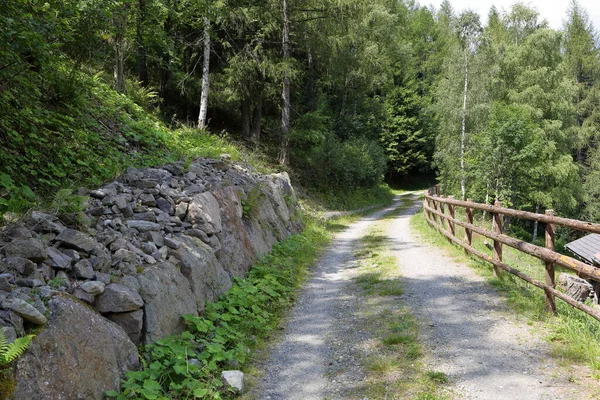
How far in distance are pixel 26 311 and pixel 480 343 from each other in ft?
14.2

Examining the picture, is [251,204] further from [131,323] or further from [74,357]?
[74,357]

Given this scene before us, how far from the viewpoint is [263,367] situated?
4.41 meters

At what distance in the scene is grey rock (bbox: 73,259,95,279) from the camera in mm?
3658

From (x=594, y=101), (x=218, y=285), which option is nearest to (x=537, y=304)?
(x=218, y=285)

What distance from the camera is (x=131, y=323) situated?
3717 mm

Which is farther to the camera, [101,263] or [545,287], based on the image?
[545,287]

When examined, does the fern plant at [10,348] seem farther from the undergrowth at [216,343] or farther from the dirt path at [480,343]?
the dirt path at [480,343]

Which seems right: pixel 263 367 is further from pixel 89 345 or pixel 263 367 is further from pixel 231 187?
pixel 231 187

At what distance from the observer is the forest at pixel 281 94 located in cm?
596

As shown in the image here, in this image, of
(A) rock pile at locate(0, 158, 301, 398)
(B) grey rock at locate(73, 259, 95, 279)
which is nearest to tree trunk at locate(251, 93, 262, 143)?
(A) rock pile at locate(0, 158, 301, 398)

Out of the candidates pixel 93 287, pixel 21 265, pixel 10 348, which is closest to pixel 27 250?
pixel 21 265

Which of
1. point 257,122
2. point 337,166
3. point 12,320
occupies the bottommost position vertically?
point 12,320

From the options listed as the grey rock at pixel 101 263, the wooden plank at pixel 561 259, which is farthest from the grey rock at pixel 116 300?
the wooden plank at pixel 561 259

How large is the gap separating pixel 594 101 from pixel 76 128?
44097mm
